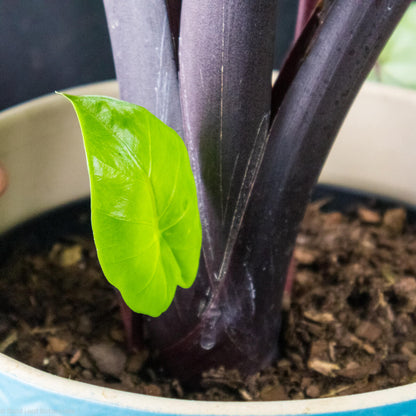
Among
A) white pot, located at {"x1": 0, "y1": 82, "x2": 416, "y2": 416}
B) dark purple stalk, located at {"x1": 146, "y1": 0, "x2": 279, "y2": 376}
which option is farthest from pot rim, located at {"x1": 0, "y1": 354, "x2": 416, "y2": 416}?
dark purple stalk, located at {"x1": 146, "y1": 0, "x2": 279, "y2": 376}

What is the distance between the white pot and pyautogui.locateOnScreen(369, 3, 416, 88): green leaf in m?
0.12

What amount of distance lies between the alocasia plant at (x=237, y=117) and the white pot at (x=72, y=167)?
0.23 ft

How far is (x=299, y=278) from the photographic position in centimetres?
52

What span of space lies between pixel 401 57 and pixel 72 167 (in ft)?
1.40

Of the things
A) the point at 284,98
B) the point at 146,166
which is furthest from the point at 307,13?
the point at 146,166

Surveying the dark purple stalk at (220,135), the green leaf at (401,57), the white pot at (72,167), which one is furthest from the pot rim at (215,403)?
the green leaf at (401,57)

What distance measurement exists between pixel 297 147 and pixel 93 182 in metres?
0.14

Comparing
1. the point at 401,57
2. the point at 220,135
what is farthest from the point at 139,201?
the point at 401,57

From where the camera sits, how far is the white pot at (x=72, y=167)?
26cm

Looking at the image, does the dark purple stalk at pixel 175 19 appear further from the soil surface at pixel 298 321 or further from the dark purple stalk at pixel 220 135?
the soil surface at pixel 298 321

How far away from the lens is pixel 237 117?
311 millimetres

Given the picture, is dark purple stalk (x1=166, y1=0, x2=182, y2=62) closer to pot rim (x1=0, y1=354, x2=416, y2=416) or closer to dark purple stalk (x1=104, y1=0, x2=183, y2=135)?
dark purple stalk (x1=104, y1=0, x2=183, y2=135)

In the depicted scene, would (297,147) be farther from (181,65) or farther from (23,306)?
(23,306)

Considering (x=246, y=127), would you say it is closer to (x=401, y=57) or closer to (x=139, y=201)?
(x=139, y=201)
